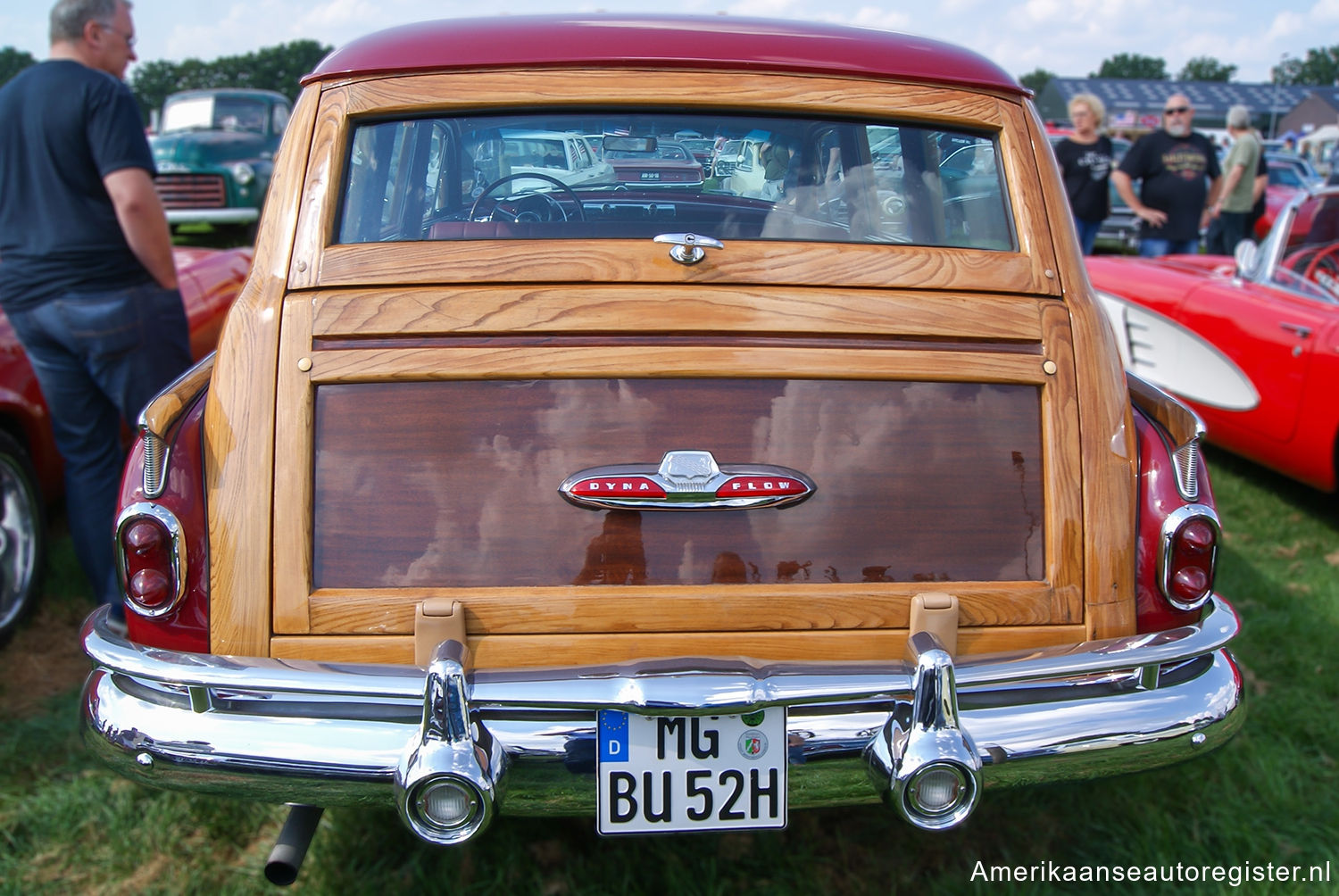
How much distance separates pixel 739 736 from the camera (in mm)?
1708

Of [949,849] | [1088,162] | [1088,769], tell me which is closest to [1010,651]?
[1088,769]

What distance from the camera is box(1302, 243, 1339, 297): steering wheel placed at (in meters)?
4.31

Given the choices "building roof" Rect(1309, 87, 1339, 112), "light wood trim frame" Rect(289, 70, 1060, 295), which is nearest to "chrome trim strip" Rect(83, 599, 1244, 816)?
"light wood trim frame" Rect(289, 70, 1060, 295)

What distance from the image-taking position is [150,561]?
1855mm

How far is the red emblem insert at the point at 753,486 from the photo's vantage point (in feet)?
5.92

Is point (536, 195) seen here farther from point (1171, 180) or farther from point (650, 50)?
point (1171, 180)

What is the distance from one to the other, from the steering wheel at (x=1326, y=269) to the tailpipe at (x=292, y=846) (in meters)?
4.41

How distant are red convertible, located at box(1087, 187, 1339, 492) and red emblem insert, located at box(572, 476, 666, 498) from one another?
3264 mm

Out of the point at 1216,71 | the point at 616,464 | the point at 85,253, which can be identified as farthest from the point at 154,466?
the point at 1216,71

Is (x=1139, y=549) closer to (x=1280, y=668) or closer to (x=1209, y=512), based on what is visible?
(x=1209, y=512)

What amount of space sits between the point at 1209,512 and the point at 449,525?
1.45 m

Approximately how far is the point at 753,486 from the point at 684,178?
32.2 inches

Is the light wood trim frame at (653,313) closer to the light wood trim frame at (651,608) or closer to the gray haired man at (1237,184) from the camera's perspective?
the light wood trim frame at (651,608)
